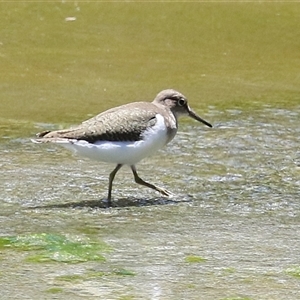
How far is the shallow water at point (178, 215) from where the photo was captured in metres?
5.52

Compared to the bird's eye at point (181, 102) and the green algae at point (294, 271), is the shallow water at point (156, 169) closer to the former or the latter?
the green algae at point (294, 271)

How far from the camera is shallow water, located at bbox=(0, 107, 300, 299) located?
552 cm

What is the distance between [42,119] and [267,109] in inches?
124

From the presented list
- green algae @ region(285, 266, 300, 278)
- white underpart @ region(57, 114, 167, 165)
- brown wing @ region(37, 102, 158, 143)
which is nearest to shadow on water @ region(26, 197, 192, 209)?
white underpart @ region(57, 114, 167, 165)

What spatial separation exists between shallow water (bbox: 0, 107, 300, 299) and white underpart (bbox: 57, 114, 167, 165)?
0.42 metres

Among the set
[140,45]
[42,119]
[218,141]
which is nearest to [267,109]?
[218,141]

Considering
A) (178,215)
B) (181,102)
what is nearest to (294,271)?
(178,215)

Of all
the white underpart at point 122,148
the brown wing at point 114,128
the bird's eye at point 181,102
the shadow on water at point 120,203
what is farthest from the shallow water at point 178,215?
the bird's eye at point 181,102

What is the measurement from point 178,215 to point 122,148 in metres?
0.80

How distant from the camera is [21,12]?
67.8 ft

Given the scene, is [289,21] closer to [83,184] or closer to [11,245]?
[83,184]

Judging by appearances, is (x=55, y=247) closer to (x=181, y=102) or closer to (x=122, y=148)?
(x=122, y=148)

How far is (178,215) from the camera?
7.50m

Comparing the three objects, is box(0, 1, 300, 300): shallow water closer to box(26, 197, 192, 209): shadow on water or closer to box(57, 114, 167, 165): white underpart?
box(26, 197, 192, 209): shadow on water
